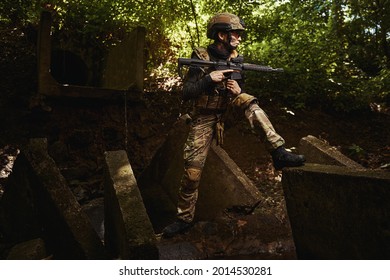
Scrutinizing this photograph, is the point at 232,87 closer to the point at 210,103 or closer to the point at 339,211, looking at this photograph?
the point at 210,103

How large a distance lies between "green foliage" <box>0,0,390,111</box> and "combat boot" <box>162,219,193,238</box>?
17.0 ft

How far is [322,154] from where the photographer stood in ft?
11.6

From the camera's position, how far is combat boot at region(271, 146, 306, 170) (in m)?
2.53

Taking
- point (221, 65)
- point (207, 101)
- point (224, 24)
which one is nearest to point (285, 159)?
point (207, 101)

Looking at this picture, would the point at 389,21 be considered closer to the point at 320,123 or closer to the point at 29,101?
the point at 320,123

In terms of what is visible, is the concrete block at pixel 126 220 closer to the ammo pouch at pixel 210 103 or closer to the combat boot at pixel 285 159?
the ammo pouch at pixel 210 103

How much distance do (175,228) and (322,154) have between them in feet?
6.46

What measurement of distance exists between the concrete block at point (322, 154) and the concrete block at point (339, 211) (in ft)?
3.56

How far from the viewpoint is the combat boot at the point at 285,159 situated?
99.4 inches

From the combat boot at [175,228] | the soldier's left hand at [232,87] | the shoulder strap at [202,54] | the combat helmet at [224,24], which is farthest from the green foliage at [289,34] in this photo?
the combat boot at [175,228]

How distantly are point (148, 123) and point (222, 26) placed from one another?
4207 mm

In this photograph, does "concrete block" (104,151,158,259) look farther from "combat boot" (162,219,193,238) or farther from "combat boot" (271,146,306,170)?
"combat boot" (271,146,306,170)

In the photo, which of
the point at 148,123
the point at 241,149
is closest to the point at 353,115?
the point at 241,149
